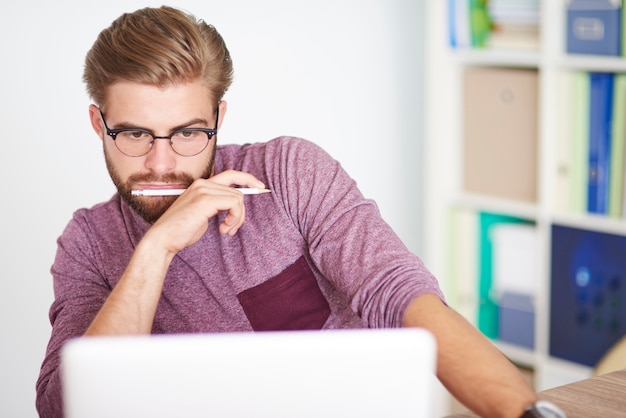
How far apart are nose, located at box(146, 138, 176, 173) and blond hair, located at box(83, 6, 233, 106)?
0.11 m

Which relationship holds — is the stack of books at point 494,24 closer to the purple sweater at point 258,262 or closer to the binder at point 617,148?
the binder at point 617,148

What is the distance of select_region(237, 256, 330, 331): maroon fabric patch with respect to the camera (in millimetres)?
1784

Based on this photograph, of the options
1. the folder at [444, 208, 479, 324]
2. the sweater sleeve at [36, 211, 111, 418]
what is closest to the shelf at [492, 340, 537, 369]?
the folder at [444, 208, 479, 324]

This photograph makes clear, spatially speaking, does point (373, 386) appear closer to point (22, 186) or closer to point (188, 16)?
point (188, 16)

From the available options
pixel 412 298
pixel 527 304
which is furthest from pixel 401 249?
pixel 527 304

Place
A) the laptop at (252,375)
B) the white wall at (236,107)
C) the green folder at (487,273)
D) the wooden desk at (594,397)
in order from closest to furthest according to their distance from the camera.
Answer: the laptop at (252,375)
the wooden desk at (594,397)
the white wall at (236,107)
the green folder at (487,273)

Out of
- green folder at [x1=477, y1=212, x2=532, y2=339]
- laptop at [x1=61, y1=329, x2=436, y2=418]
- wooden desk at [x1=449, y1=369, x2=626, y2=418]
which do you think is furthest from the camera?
green folder at [x1=477, y1=212, x2=532, y2=339]

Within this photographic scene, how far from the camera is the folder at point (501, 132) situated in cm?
304

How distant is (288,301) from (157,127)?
39cm

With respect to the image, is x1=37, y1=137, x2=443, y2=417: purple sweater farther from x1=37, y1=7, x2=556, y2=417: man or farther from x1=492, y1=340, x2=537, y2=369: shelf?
x1=492, y1=340, x2=537, y2=369: shelf

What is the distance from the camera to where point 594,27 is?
9.17 feet

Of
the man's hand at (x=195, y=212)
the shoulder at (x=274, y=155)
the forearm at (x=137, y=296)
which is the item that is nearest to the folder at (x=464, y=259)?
the shoulder at (x=274, y=155)

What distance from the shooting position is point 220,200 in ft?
5.37

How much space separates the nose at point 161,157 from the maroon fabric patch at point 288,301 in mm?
268
